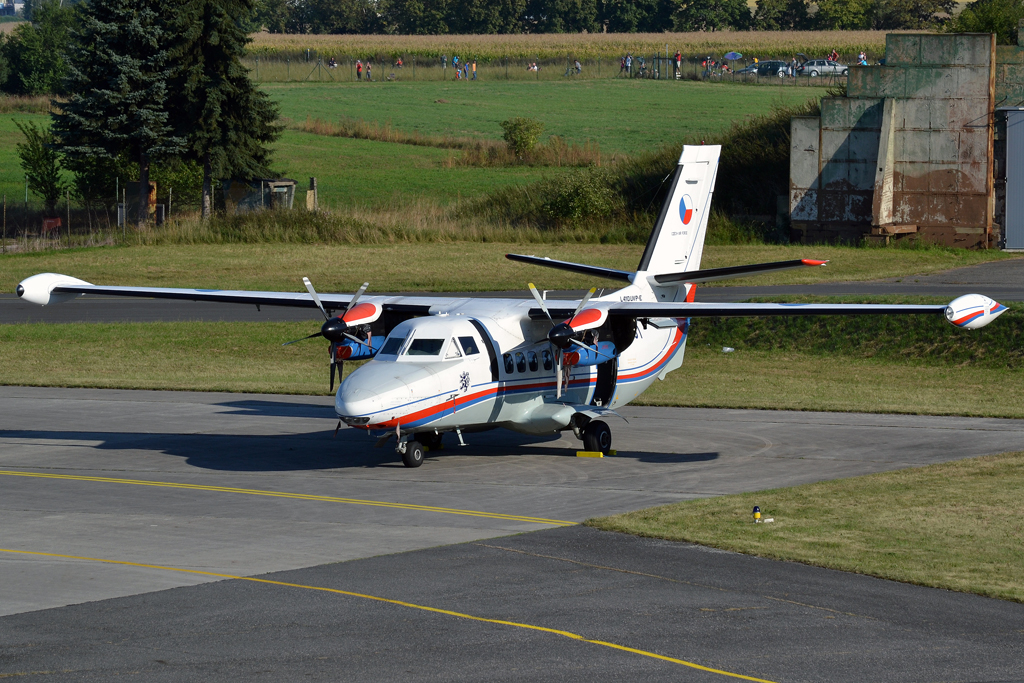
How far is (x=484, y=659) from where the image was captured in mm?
11797

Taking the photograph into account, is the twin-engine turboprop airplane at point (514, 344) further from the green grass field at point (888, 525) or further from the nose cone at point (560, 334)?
the green grass field at point (888, 525)

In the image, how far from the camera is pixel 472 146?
88.8 meters

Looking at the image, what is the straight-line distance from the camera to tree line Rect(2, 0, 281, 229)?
196 feet

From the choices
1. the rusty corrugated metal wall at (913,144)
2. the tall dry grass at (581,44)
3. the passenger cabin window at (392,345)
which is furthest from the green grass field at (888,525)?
the tall dry grass at (581,44)

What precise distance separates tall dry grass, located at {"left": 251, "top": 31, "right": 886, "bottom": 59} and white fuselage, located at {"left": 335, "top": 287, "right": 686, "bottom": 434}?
108 metres

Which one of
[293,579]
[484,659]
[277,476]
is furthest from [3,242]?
[484,659]

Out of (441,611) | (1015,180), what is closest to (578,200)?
(1015,180)

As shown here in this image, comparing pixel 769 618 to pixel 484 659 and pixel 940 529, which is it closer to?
pixel 484 659

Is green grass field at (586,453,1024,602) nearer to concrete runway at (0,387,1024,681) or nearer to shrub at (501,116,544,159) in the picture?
concrete runway at (0,387,1024,681)

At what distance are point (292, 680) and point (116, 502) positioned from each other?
9.42 m

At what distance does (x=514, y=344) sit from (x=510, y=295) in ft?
77.8

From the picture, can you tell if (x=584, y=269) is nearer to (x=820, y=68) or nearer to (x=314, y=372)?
(x=314, y=372)

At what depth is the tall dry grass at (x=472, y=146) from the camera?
267 ft

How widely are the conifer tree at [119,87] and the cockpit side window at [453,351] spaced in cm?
4177
